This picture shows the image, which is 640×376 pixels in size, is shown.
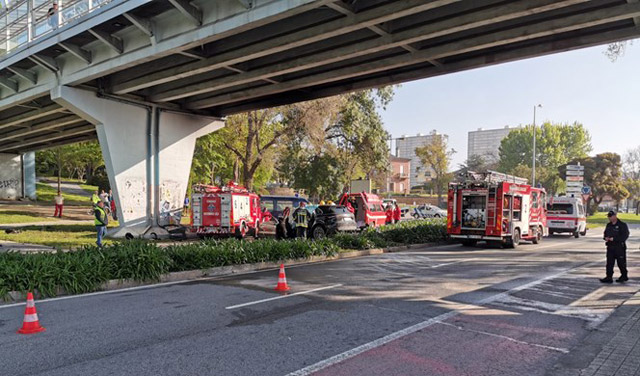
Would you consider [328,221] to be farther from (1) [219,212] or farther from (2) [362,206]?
(1) [219,212]

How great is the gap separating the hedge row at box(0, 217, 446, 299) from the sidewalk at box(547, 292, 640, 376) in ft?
25.3

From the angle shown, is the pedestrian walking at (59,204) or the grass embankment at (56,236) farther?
the pedestrian walking at (59,204)

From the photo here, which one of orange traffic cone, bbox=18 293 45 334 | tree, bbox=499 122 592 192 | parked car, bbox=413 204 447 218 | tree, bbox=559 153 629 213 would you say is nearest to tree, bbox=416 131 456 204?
tree, bbox=499 122 592 192

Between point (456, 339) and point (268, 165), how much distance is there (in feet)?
101

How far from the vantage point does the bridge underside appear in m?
10.9

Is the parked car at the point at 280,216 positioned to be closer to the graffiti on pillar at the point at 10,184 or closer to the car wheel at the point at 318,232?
the car wheel at the point at 318,232

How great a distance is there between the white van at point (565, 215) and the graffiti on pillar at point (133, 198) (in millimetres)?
22214

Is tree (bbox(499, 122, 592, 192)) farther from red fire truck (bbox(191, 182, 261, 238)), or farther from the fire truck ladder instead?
red fire truck (bbox(191, 182, 261, 238))

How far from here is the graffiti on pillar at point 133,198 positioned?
65.5 feet

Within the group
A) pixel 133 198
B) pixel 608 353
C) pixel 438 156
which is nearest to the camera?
pixel 608 353

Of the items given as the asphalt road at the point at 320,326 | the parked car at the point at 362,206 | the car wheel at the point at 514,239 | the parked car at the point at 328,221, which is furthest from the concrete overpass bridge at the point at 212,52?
the car wheel at the point at 514,239

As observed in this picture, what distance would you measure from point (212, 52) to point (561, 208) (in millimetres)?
21792

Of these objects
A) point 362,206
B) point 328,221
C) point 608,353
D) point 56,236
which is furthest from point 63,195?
point 608,353

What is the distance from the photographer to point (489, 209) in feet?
58.6
